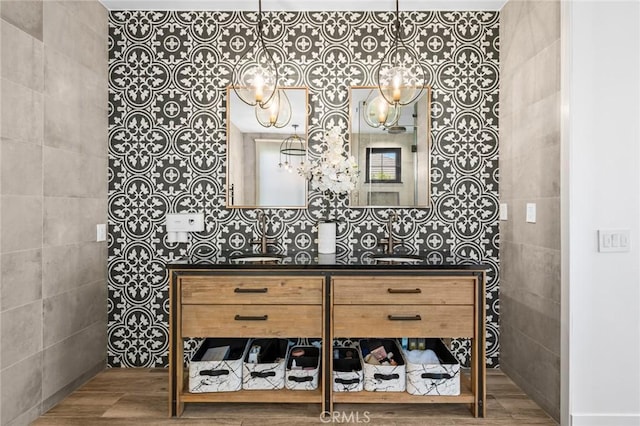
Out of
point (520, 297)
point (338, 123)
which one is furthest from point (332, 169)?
point (520, 297)

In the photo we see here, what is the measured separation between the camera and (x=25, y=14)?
210 cm

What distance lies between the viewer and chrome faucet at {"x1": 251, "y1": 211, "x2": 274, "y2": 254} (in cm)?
277

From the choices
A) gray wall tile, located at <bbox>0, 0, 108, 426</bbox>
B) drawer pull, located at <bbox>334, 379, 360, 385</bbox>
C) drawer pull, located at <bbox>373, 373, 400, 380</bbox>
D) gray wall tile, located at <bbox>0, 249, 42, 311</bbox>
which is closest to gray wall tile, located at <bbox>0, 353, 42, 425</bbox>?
gray wall tile, located at <bbox>0, 0, 108, 426</bbox>

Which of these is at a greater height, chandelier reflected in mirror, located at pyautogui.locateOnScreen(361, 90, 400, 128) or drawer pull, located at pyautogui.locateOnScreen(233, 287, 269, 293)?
chandelier reflected in mirror, located at pyautogui.locateOnScreen(361, 90, 400, 128)

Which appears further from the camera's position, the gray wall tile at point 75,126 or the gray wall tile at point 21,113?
the gray wall tile at point 75,126

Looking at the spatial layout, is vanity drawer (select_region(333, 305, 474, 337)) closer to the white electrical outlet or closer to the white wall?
the white wall

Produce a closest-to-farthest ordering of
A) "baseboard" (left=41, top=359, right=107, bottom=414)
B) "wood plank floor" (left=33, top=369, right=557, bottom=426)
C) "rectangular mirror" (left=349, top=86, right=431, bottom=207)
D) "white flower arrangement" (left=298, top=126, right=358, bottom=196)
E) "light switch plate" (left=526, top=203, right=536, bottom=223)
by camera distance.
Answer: "wood plank floor" (left=33, top=369, right=557, bottom=426) < "baseboard" (left=41, top=359, right=107, bottom=414) < "light switch plate" (left=526, top=203, right=536, bottom=223) < "white flower arrangement" (left=298, top=126, right=358, bottom=196) < "rectangular mirror" (left=349, top=86, right=431, bottom=207)

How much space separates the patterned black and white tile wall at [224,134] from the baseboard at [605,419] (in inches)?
32.2

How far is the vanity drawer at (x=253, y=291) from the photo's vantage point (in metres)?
2.20

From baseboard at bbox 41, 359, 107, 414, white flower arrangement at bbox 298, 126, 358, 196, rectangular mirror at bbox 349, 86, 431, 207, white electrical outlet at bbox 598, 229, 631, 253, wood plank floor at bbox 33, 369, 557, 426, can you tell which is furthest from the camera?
rectangular mirror at bbox 349, 86, 431, 207

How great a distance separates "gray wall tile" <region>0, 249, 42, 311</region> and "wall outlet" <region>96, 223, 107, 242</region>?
1.65 feet

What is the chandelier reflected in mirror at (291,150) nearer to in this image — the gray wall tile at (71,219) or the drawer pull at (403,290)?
the drawer pull at (403,290)

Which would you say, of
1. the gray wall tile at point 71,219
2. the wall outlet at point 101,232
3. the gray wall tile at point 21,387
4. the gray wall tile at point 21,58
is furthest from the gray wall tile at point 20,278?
the gray wall tile at point 21,58

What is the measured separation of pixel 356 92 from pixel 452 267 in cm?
139
